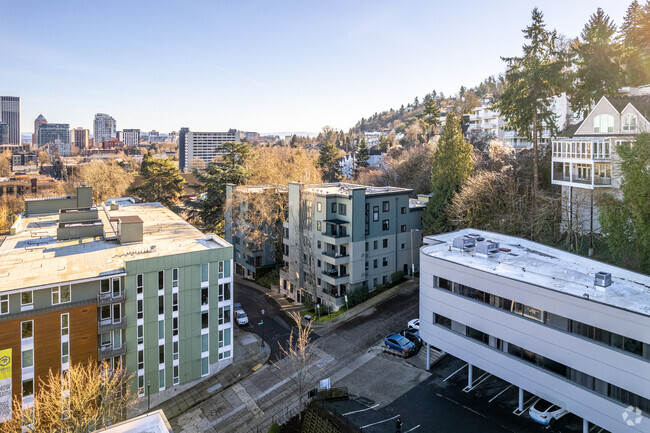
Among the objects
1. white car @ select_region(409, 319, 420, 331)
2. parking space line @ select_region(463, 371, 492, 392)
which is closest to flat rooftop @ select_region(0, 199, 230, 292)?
white car @ select_region(409, 319, 420, 331)

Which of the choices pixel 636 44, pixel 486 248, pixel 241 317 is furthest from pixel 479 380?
pixel 636 44

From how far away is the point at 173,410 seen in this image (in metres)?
25.9

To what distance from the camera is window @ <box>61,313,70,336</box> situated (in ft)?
75.4

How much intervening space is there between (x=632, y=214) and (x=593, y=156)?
8599mm

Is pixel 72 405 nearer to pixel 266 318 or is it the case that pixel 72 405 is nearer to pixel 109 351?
pixel 109 351

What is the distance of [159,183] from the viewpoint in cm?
6244

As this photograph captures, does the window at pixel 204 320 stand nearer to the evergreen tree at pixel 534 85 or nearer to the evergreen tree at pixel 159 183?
the evergreen tree at pixel 534 85

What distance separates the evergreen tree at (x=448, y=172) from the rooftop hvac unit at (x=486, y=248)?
14.2 metres

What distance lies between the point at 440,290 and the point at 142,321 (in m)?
18.9

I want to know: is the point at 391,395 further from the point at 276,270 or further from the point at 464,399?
the point at 276,270

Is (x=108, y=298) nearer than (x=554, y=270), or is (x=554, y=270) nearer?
(x=554, y=270)

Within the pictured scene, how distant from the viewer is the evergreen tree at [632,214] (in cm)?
2528

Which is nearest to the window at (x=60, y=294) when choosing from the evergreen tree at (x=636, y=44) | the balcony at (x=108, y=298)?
the balcony at (x=108, y=298)

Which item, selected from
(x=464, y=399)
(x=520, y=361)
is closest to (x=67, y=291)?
(x=464, y=399)
